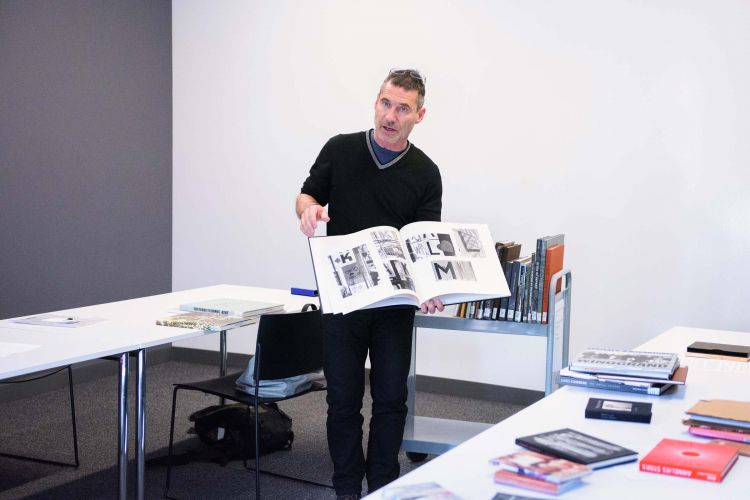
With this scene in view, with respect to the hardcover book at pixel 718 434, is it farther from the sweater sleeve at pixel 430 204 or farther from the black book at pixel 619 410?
the sweater sleeve at pixel 430 204

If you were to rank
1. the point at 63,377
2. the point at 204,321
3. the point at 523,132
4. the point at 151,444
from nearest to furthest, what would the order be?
the point at 204,321, the point at 151,444, the point at 523,132, the point at 63,377

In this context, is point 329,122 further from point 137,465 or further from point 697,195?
point 137,465

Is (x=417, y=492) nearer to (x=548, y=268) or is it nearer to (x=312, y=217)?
(x=312, y=217)

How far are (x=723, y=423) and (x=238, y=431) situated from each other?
8.48 ft

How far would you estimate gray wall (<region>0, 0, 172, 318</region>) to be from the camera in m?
4.68

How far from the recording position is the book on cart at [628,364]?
6.60 ft

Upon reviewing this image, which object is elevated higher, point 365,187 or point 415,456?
point 365,187

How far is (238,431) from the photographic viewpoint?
3.80 m

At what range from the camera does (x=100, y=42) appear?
5.24 m

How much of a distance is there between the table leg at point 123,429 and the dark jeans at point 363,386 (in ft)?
2.21

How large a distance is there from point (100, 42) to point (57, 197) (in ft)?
3.44

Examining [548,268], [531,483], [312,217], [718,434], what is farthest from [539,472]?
[548,268]

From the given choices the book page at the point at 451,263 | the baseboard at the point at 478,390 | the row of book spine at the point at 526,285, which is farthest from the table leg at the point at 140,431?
the baseboard at the point at 478,390

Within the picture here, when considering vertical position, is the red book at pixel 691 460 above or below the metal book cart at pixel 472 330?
above
